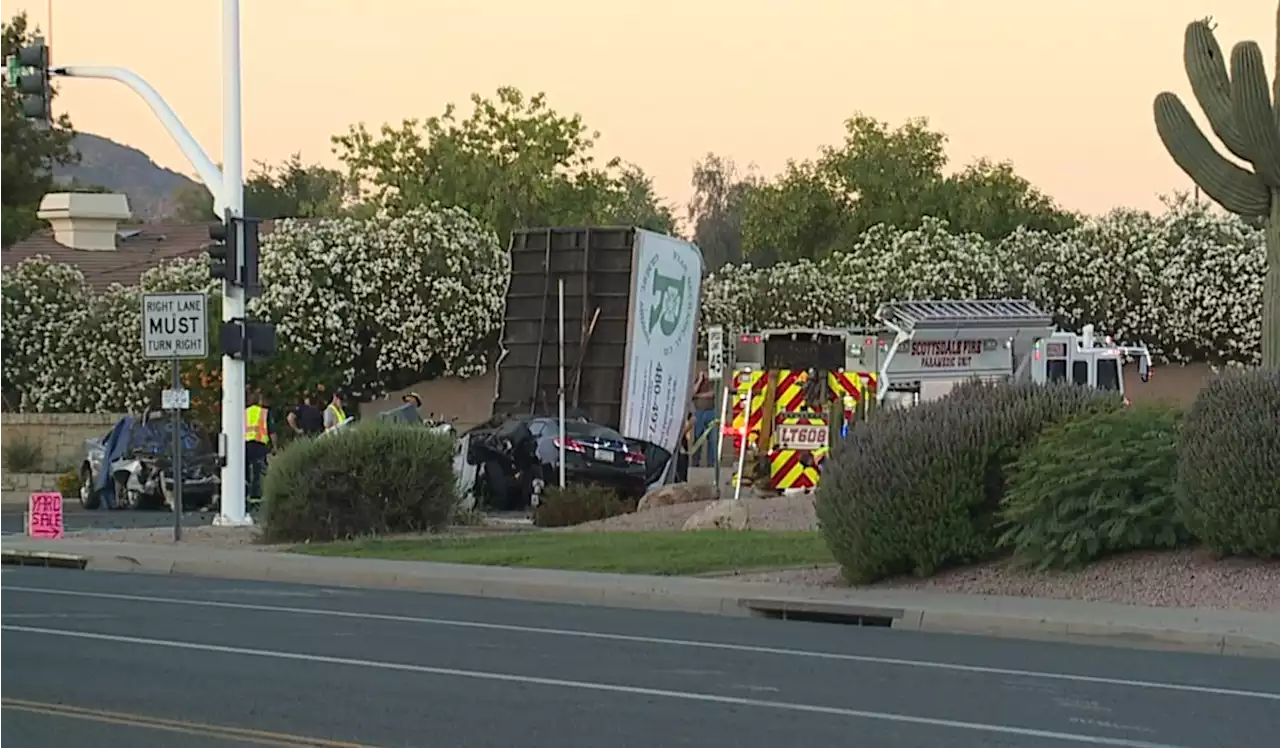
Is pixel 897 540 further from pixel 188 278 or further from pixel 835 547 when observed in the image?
pixel 188 278

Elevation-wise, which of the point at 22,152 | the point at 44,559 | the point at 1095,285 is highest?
the point at 22,152

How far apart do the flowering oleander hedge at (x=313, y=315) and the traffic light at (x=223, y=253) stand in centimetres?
1572

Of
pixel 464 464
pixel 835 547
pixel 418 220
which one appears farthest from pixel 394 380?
pixel 835 547

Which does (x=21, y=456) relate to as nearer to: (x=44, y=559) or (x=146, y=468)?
(x=146, y=468)

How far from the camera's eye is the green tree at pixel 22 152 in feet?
191

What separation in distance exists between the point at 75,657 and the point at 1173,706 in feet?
22.9

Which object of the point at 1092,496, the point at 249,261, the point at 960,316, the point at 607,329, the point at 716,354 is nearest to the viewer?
the point at 1092,496

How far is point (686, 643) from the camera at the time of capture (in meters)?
14.7

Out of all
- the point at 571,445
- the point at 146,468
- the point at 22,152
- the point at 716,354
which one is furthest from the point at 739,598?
the point at 22,152

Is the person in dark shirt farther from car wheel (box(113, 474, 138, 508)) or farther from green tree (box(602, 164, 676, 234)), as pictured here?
green tree (box(602, 164, 676, 234))

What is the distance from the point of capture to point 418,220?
4500 centimetres

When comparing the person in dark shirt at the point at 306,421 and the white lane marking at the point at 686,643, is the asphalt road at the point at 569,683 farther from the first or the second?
the person in dark shirt at the point at 306,421

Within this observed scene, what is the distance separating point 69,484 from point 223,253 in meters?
12.2

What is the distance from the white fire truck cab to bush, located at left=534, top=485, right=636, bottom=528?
4.45 metres
